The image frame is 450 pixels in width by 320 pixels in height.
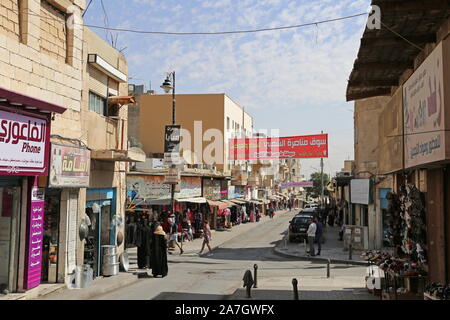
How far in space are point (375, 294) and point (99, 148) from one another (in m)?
9.17

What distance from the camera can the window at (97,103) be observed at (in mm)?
14992

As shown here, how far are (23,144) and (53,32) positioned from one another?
144 inches

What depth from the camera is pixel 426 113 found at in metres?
8.83

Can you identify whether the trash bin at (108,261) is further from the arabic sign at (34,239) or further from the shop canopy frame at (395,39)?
the shop canopy frame at (395,39)

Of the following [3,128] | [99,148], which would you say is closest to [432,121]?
[3,128]

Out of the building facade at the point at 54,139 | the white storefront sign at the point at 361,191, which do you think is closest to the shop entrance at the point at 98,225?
the building facade at the point at 54,139

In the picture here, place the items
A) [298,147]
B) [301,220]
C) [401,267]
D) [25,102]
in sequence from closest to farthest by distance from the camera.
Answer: [401,267], [25,102], [301,220], [298,147]

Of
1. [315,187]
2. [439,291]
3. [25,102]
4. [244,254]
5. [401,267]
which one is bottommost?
[244,254]

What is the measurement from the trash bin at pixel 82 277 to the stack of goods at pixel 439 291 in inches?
335

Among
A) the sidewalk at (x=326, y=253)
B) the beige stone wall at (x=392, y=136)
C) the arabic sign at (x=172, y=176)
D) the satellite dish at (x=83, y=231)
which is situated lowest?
the sidewalk at (x=326, y=253)

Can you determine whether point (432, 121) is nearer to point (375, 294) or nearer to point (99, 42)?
point (375, 294)

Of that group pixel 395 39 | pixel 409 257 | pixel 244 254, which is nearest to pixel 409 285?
pixel 409 257

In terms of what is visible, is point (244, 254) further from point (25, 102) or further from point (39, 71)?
point (25, 102)
